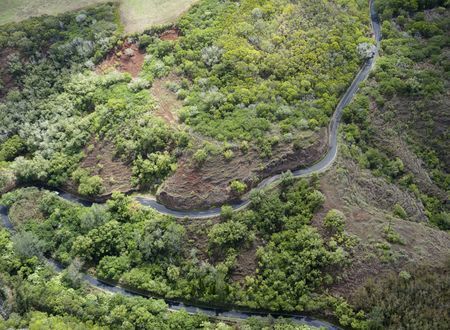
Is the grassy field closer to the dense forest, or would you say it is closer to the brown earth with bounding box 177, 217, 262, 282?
the dense forest

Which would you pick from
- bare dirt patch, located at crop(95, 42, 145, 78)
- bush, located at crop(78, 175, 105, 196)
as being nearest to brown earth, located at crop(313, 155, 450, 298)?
bush, located at crop(78, 175, 105, 196)

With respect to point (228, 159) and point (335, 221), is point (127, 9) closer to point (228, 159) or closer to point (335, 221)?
point (228, 159)

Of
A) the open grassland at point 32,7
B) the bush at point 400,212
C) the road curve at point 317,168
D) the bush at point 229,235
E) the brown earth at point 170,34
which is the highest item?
the open grassland at point 32,7

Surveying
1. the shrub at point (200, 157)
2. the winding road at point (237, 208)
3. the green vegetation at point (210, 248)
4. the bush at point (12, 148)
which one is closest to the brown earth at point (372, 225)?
the green vegetation at point (210, 248)

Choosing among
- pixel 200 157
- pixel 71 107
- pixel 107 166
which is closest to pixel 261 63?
pixel 200 157

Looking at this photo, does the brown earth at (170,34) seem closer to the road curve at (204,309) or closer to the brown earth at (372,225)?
the brown earth at (372,225)

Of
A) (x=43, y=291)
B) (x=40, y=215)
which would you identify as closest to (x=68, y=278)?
(x=43, y=291)

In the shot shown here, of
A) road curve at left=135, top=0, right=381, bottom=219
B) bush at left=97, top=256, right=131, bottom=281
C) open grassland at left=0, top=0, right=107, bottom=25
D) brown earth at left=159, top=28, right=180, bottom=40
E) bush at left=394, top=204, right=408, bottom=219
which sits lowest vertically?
bush at left=97, top=256, right=131, bottom=281
